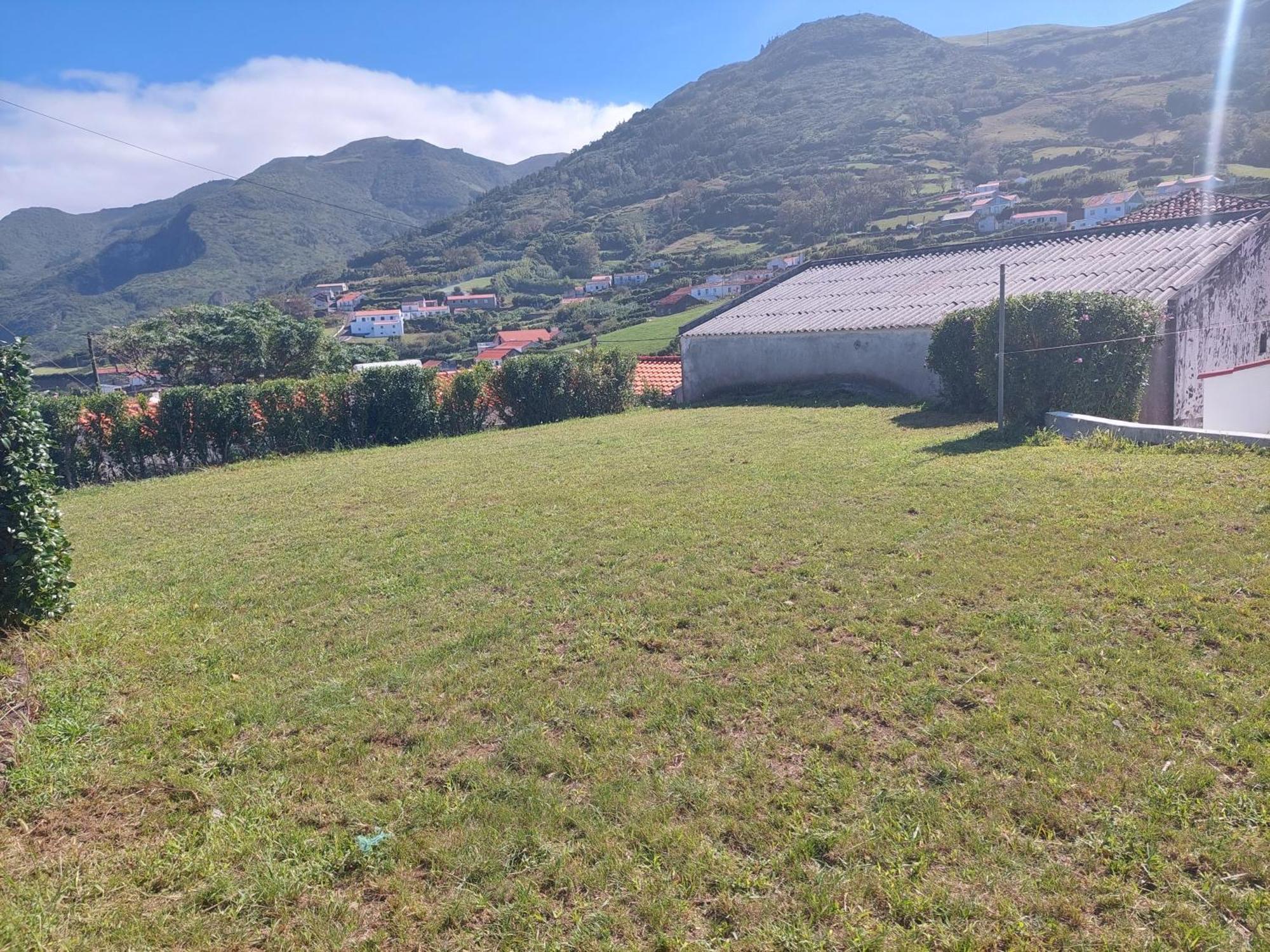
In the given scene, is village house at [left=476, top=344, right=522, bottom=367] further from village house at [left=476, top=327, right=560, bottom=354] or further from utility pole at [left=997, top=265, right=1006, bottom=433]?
utility pole at [left=997, top=265, right=1006, bottom=433]

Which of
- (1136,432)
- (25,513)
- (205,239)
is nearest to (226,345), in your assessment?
(25,513)

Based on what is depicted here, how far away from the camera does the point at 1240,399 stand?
1130 centimetres

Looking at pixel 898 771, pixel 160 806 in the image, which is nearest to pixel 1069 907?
pixel 898 771

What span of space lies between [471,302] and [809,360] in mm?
54225

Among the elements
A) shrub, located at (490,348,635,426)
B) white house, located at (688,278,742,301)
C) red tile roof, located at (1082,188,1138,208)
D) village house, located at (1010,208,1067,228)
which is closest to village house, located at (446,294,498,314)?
white house, located at (688,278,742,301)

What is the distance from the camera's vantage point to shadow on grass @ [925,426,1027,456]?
9961mm

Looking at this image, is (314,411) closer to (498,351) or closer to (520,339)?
(498,351)

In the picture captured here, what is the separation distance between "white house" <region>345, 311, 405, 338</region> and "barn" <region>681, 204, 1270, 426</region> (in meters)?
41.9

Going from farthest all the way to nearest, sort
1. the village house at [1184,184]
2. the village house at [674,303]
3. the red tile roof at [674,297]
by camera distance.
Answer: the red tile roof at [674,297], the village house at [674,303], the village house at [1184,184]

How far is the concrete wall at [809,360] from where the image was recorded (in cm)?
1711

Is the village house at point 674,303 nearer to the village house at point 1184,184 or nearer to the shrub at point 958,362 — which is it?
the village house at point 1184,184

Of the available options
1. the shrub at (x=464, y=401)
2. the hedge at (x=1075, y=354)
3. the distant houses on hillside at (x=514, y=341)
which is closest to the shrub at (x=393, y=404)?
the shrub at (x=464, y=401)

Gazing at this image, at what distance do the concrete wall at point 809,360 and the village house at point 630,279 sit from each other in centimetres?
5401

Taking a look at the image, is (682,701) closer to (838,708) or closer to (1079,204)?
(838,708)
